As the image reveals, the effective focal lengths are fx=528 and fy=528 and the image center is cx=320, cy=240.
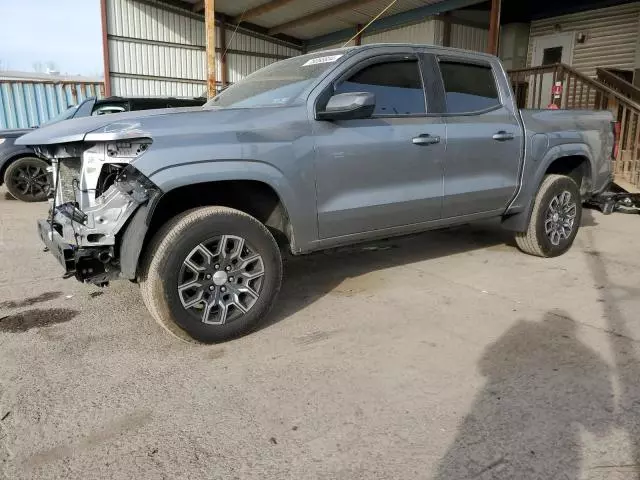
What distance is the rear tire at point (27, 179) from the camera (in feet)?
28.7

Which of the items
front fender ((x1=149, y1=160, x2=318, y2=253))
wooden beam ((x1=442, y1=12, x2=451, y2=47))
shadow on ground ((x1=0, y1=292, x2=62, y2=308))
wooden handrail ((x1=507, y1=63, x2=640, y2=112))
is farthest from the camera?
wooden beam ((x1=442, y1=12, x2=451, y2=47))

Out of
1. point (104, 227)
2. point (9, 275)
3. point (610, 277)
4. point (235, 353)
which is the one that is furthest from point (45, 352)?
point (610, 277)

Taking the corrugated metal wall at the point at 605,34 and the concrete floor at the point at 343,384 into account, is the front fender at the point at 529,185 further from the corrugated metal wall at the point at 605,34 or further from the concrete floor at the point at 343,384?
the corrugated metal wall at the point at 605,34

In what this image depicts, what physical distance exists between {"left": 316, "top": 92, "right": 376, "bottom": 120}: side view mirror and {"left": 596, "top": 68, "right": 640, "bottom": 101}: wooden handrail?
858cm

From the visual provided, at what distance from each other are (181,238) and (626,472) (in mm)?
2525

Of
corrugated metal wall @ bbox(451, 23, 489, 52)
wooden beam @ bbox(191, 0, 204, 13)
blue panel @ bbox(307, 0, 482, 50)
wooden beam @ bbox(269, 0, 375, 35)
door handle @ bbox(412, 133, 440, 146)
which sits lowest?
door handle @ bbox(412, 133, 440, 146)

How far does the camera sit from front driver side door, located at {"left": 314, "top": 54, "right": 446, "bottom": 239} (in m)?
3.70

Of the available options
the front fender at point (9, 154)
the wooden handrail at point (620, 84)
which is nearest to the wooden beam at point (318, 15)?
the wooden handrail at point (620, 84)

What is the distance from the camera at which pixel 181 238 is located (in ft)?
10.4

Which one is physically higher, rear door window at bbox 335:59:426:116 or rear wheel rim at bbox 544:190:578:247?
rear door window at bbox 335:59:426:116

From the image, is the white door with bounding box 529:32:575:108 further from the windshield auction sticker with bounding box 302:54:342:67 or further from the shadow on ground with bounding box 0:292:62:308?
the shadow on ground with bounding box 0:292:62:308

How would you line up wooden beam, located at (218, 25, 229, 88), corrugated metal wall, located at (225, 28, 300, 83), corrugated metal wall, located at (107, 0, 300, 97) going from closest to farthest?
corrugated metal wall, located at (107, 0, 300, 97) < wooden beam, located at (218, 25, 229, 88) < corrugated metal wall, located at (225, 28, 300, 83)

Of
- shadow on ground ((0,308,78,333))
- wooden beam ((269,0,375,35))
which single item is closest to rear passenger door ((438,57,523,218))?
shadow on ground ((0,308,78,333))

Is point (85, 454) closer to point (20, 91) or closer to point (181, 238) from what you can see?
point (181, 238)
